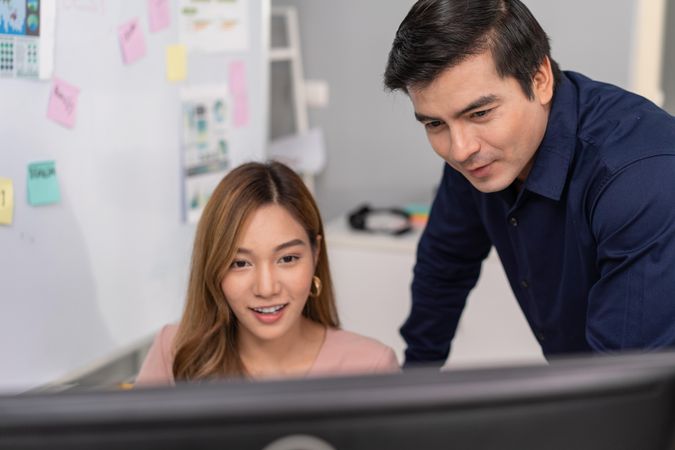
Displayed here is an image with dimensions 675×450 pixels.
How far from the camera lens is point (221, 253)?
131 cm

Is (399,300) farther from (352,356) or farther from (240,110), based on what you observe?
(352,356)

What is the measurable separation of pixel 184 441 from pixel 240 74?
1586mm

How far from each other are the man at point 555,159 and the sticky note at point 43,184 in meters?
0.63

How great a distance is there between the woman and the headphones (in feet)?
3.76

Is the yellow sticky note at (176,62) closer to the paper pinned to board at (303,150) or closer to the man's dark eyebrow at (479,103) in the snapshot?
the man's dark eyebrow at (479,103)

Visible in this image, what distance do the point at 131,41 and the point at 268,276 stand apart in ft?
2.01

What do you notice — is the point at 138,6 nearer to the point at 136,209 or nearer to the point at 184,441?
the point at 136,209

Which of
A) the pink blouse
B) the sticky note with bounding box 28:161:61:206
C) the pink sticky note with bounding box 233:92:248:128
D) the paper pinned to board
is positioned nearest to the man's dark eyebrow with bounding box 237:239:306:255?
the pink blouse

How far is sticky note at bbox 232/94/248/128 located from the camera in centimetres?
200

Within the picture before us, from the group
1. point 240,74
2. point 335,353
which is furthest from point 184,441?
point 240,74

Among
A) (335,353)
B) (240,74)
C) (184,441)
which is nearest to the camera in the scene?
(184,441)

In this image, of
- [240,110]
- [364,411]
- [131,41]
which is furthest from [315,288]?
[364,411]

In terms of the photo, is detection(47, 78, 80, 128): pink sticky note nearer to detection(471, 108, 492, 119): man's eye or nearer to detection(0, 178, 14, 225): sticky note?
detection(0, 178, 14, 225): sticky note

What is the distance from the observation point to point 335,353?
138 centimetres
